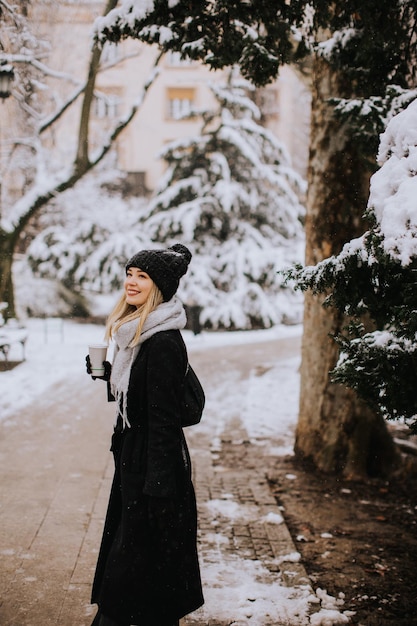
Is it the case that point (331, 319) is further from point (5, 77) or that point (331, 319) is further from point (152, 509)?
point (5, 77)

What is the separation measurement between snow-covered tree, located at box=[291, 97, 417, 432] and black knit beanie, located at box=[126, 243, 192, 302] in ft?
2.19

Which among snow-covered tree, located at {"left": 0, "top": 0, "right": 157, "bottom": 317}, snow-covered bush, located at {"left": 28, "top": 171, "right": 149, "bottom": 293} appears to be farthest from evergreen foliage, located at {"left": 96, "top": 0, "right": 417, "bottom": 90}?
snow-covered bush, located at {"left": 28, "top": 171, "right": 149, "bottom": 293}

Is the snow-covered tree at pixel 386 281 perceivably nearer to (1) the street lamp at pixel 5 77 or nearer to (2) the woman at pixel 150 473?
(2) the woman at pixel 150 473

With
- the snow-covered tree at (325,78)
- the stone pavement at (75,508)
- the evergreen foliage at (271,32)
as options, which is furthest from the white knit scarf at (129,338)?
the evergreen foliage at (271,32)

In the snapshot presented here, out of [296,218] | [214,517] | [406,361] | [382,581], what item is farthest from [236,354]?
[406,361]

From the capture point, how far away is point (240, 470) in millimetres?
6648

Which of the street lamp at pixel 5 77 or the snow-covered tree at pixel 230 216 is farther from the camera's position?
the snow-covered tree at pixel 230 216

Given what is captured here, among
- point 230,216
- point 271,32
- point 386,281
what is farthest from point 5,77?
point 230,216

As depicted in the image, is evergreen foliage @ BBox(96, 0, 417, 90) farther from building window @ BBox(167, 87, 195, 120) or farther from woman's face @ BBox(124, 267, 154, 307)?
building window @ BBox(167, 87, 195, 120)

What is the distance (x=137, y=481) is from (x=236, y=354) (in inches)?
449

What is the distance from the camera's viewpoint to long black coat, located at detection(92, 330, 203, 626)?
2.96 metres

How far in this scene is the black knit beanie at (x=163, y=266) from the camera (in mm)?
3135

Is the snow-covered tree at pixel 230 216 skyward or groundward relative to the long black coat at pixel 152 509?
skyward

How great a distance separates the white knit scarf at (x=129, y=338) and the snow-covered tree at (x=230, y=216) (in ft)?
49.2
